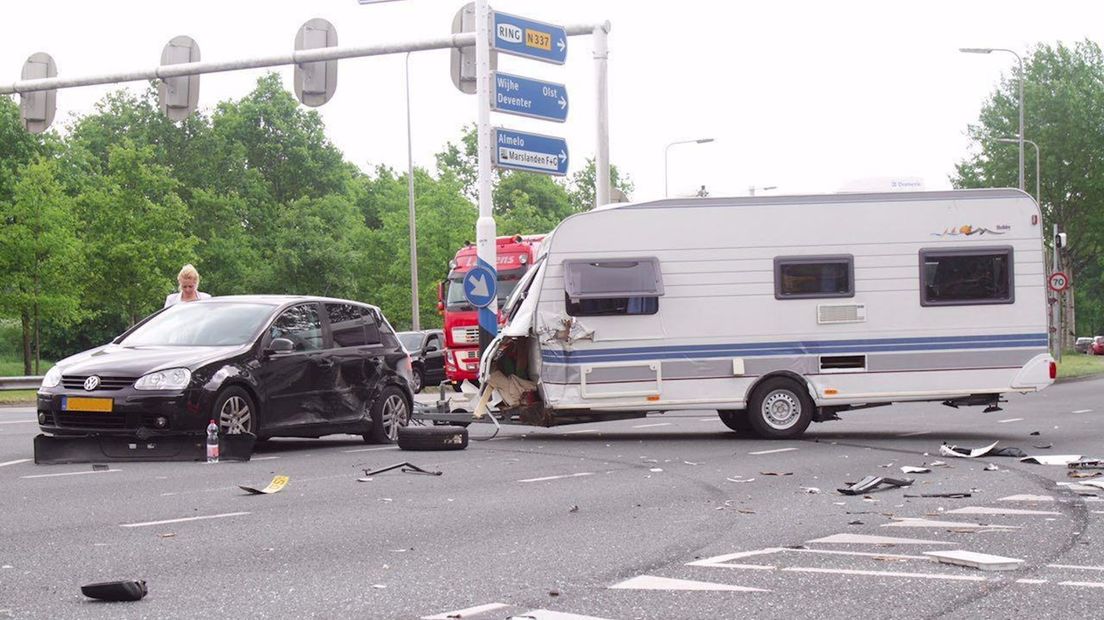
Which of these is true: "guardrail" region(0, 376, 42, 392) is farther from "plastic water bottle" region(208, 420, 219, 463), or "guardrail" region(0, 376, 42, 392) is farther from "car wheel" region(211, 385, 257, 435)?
"plastic water bottle" region(208, 420, 219, 463)

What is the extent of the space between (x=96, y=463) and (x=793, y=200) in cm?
842

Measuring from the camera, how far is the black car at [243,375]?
12.8 meters

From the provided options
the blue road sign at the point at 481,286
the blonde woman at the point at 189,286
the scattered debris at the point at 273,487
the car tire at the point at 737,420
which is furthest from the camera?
the blue road sign at the point at 481,286

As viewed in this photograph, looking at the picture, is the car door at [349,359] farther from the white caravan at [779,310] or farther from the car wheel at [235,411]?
the white caravan at [779,310]

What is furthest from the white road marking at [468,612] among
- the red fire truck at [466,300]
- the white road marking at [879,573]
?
the red fire truck at [466,300]

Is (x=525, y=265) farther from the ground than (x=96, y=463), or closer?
farther from the ground

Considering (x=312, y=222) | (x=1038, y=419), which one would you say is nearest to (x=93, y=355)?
(x=1038, y=419)

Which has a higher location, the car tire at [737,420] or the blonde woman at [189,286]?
the blonde woman at [189,286]

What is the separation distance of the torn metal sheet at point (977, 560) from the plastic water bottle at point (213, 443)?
7452mm

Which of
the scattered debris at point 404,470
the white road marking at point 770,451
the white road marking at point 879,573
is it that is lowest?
the white road marking at point 770,451

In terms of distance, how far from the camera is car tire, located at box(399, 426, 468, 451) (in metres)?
14.6

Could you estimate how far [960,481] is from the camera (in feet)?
37.7

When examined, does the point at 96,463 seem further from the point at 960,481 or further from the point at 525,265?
the point at 525,265

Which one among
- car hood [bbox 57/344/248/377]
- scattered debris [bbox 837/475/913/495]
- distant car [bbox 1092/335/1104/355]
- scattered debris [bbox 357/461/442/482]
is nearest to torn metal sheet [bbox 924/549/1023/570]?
scattered debris [bbox 837/475/913/495]
